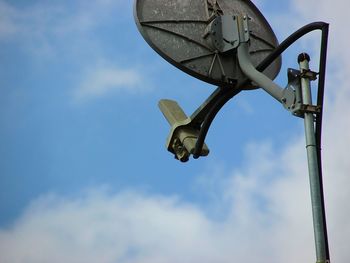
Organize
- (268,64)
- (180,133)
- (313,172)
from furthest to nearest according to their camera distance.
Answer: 1. (180,133)
2. (268,64)
3. (313,172)

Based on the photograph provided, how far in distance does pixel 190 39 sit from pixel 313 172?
3.58 metres

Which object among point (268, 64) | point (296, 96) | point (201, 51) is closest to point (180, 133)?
point (201, 51)

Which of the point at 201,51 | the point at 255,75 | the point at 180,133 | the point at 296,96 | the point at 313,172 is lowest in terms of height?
the point at 313,172

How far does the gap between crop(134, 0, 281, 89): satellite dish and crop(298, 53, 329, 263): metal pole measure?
2.09 meters

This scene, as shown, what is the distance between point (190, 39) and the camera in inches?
348

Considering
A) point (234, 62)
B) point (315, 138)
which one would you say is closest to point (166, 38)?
point (234, 62)

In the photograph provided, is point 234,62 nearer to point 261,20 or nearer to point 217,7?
point 217,7

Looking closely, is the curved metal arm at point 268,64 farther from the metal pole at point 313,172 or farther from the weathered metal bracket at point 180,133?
the weathered metal bracket at point 180,133

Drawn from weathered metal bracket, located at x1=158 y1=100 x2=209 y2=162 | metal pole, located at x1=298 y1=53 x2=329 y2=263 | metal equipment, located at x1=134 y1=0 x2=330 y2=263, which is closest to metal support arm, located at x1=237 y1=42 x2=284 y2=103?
metal equipment, located at x1=134 y1=0 x2=330 y2=263

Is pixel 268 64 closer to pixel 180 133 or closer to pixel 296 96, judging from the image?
pixel 296 96

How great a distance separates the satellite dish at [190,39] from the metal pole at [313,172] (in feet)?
6.86

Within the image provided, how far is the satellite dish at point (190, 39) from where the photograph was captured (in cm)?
858

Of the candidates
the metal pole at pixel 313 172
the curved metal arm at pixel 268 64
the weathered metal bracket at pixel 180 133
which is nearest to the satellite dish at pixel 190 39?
the curved metal arm at pixel 268 64

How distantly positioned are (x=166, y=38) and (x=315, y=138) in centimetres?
324
